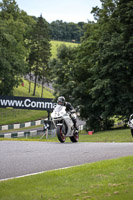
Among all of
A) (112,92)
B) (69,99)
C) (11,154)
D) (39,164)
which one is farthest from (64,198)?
(69,99)

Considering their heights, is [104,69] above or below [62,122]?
above

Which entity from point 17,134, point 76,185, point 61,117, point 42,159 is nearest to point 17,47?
point 17,134

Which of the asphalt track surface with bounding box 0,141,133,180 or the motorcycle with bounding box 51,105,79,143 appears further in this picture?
the motorcycle with bounding box 51,105,79,143

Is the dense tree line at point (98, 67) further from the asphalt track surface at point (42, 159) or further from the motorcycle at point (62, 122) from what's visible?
the asphalt track surface at point (42, 159)

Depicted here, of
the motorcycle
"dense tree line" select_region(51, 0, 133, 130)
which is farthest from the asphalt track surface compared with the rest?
"dense tree line" select_region(51, 0, 133, 130)

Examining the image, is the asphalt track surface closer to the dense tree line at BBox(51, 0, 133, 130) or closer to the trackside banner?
the dense tree line at BBox(51, 0, 133, 130)

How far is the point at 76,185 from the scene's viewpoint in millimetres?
7082

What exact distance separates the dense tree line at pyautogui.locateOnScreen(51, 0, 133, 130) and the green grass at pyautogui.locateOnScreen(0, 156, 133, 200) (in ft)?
86.4

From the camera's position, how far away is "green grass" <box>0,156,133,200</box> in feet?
20.6

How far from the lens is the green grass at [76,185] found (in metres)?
6.27

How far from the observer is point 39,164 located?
32.4ft

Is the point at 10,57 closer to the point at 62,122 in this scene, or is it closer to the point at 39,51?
the point at 39,51

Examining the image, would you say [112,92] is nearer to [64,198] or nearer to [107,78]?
[107,78]

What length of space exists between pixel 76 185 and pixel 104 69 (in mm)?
29744
